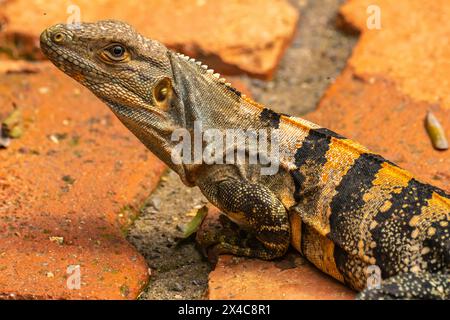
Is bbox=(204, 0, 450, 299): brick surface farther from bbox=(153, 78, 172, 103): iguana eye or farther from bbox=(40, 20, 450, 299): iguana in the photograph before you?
bbox=(153, 78, 172, 103): iguana eye

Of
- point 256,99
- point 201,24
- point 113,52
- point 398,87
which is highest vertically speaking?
point 113,52

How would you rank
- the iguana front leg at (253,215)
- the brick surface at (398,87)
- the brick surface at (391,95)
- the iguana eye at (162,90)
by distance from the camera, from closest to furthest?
1. the iguana front leg at (253,215)
2. the brick surface at (391,95)
3. the iguana eye at (162,90)
4. the brick surface at (398,87)

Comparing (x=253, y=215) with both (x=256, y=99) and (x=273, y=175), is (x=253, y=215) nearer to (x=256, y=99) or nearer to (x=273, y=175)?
(x=273, y=175)

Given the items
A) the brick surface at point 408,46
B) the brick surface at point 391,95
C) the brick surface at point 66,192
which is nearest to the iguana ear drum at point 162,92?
the brick surface at point 66,192

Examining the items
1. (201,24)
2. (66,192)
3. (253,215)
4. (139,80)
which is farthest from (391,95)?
(66,192)

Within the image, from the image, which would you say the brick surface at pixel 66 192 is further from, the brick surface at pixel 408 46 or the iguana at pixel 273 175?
the brick surface at pixel 408 46

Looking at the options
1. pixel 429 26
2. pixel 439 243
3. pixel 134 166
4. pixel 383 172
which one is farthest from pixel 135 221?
pixel 429 26
